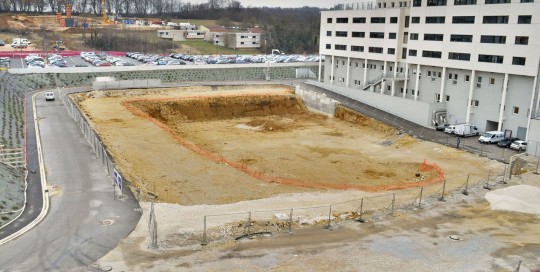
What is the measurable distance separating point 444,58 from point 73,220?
146 feet

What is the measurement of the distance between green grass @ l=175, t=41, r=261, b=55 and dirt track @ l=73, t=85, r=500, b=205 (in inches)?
2676

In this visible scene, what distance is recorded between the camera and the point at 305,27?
6703 inches

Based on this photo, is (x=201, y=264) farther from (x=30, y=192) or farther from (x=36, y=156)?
(x=36, y=156)

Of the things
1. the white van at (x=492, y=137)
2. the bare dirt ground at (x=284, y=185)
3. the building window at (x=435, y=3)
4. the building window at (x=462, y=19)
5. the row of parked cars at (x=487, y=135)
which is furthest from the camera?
the building window at (x=435, y=3)

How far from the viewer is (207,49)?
13875 cm

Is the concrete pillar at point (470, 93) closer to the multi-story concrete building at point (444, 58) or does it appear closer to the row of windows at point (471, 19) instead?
the multi-story concrete building at point (444, 58)

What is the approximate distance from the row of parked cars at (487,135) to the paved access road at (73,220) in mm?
35245

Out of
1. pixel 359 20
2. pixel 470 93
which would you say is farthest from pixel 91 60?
pixel 470 93

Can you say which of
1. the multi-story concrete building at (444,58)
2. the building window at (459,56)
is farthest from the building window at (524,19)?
the building window at (459,56)

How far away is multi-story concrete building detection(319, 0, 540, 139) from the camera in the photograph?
4588cm

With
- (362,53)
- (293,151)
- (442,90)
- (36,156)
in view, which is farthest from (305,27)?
(36,156)

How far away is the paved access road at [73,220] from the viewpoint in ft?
62.2

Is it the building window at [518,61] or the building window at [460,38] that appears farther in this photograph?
the building window at [460,38]

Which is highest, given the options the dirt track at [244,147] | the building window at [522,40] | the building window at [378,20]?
the building window at [378,20]
